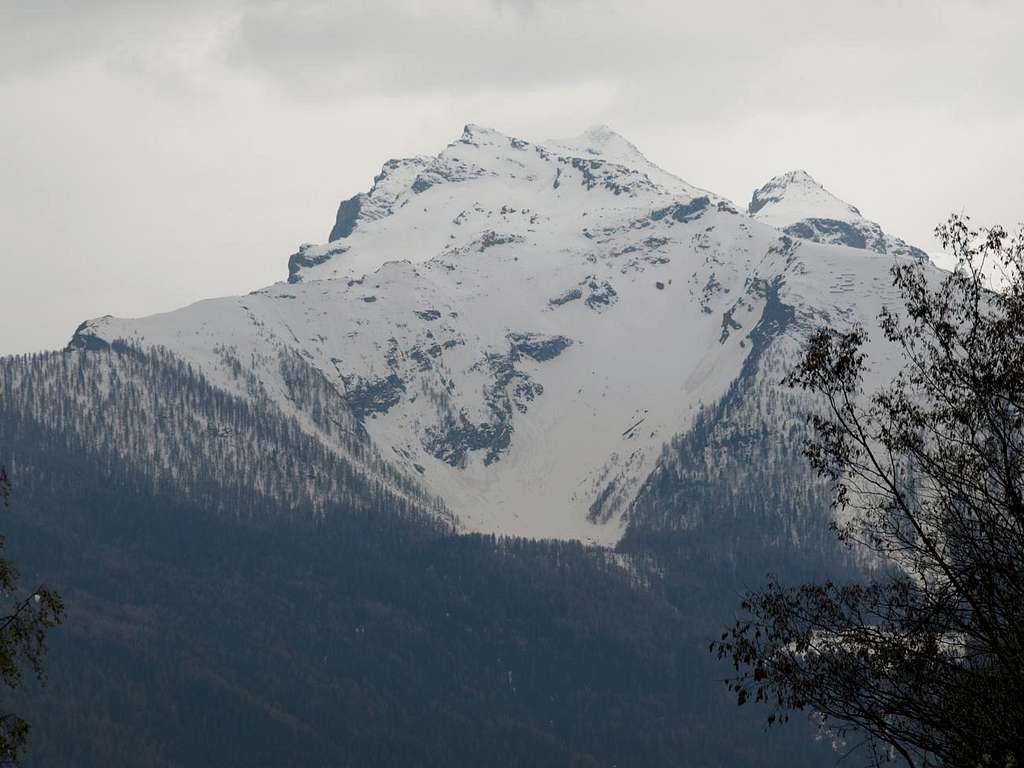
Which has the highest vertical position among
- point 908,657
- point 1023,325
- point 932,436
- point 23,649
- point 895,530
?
point 1023,325

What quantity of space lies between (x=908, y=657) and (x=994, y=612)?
8.19 feet

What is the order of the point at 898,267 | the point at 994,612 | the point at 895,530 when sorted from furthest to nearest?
the point at 898,267, the point at 895,530, the point at 994,612

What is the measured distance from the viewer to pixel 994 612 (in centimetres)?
3167

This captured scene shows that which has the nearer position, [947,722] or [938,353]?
[947,722]

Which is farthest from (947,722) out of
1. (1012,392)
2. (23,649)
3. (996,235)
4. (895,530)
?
(23,649)

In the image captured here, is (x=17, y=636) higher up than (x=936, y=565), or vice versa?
(x=936, y=565)

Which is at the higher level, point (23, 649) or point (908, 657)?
point (908, 657)

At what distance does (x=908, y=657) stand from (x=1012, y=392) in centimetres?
560

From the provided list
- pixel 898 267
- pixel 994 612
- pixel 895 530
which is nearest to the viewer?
pixel 994 612

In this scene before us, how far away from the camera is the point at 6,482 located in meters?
35.4

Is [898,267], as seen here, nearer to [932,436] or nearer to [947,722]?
[932,436]

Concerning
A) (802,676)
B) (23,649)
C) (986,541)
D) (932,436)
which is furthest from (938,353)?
(23,649)

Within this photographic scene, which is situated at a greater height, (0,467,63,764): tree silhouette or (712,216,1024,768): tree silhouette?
(712,216,1024,768): tree silhouette

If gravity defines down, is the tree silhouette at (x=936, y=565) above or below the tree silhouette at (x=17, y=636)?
above
